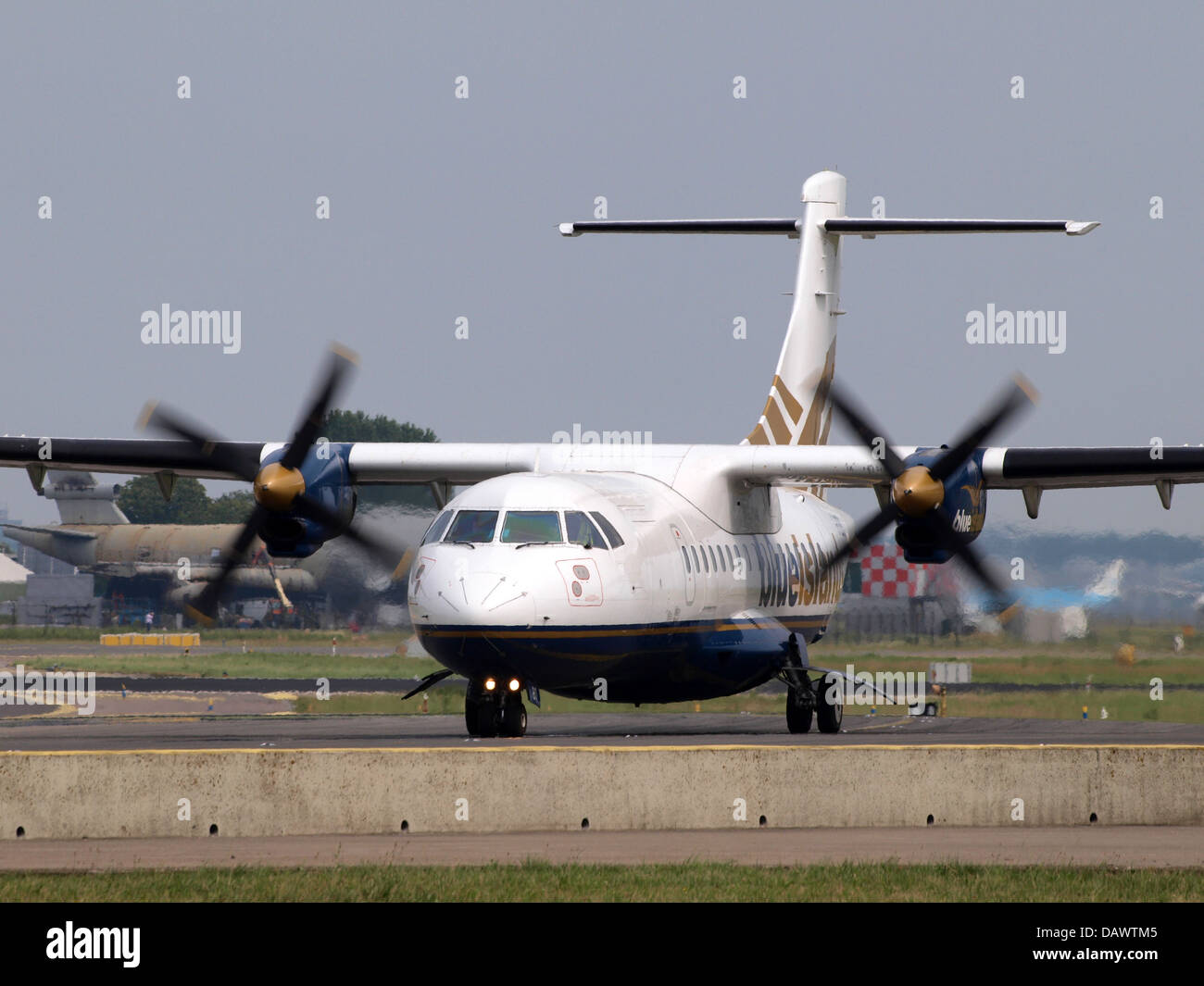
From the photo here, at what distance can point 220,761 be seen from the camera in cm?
1455

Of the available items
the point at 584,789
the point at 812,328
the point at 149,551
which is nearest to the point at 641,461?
the point at 812,328

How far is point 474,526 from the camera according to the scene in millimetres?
21188

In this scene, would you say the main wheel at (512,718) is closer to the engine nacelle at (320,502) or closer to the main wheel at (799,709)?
the engine nacelle at (320,502)

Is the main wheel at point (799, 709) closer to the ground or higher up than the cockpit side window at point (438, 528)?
A: closer to the ground

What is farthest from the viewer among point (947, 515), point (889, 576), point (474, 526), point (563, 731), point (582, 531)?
point (889, 576)

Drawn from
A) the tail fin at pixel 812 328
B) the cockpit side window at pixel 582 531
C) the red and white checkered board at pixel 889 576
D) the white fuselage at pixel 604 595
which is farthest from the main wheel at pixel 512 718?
the red and white checkered board at pixel 889 576

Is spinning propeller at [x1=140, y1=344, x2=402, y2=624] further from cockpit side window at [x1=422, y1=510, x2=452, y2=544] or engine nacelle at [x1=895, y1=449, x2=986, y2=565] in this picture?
engine nacelle at [x1=895, y1=449, x2=986, y2=565]

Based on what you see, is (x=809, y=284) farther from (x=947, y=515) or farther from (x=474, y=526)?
(x=474, y=526)

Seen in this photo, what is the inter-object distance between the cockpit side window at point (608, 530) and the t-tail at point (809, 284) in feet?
26.9

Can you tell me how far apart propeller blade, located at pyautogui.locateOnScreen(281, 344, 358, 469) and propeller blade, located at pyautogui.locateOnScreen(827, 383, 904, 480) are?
6.78 metres

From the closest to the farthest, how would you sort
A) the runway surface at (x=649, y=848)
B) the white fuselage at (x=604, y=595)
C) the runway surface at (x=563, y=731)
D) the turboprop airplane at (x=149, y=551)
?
the runway surface at (x=649, y=848)
the white fuselage at (x=604, y=595)
the runway surface at (x=563, y=731)
the turboprop airplane at (x=149, y=551)

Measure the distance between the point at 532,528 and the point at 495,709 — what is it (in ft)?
8.07

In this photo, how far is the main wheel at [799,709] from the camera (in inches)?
1061
